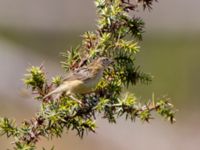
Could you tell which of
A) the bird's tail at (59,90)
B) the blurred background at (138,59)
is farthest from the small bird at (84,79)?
the blurred background at (138,59)

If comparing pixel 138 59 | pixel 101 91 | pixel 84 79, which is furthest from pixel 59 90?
pixel 138 59

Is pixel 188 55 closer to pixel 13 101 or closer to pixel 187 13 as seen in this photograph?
pixel 187 13

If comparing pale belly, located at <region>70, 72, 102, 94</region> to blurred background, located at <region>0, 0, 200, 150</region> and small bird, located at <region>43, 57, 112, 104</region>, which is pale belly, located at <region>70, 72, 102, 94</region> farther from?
blurred background, located at <region>0, 0, 200, 150</region>

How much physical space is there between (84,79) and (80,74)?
0.10 m

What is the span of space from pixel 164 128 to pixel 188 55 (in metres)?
1.18

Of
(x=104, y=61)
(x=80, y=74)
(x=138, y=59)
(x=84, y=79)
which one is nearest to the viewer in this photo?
(x=104, y=61)

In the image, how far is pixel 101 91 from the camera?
4.74 ft

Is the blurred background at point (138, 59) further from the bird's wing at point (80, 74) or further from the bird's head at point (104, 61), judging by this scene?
the bird's head at point (104, 61)

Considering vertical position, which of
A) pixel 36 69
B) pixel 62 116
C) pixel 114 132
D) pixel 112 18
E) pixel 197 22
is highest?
pixel 197 22

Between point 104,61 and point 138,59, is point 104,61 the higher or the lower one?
the lower one

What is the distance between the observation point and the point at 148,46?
23.4 feet

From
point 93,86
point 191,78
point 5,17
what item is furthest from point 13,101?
point 93,86

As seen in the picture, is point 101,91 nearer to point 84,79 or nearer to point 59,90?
point 59,90

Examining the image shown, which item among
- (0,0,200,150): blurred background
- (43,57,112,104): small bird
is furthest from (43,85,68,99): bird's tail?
(0,0,200,150): blurred background
